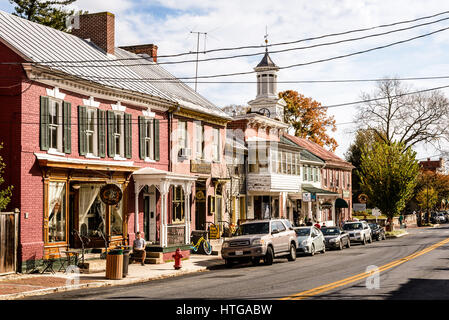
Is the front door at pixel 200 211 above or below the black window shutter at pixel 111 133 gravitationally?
below

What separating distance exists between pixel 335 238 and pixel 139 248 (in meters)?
14.0

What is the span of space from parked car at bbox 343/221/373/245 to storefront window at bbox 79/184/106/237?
19461 mm

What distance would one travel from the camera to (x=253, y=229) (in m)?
24.8

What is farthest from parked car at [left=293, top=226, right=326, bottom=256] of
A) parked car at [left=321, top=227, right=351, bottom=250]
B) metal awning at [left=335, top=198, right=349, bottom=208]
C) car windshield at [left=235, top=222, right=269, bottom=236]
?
metal awning at [left=335, top=198, right=349, bottom=208]

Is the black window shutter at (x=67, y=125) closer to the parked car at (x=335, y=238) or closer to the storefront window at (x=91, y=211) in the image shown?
the storefront window at (x=91, y=211)

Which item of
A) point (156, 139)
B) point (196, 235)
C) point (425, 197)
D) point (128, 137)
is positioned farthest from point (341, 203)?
point (128, 137)

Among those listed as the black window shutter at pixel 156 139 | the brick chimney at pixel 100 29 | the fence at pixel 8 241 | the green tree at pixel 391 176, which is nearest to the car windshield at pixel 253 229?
the black window shutter at pixel 156 139

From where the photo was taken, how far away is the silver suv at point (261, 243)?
922 inches

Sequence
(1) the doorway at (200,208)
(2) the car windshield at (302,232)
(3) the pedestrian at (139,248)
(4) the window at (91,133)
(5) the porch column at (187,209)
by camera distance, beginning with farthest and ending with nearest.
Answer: (1) the doorway at (200,208)
(2) the car windshield at (302,232)
(5) the porch column at (187,209)
(4) the window at (91,133)
(3) the pedestrian at (139,248)

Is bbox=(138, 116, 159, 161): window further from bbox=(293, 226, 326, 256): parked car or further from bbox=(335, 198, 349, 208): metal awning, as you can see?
bbox=(335, 198, 349, 208): metal awning

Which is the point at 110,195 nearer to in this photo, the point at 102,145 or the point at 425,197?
the point at 102,145

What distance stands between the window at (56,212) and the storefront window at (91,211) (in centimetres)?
122
